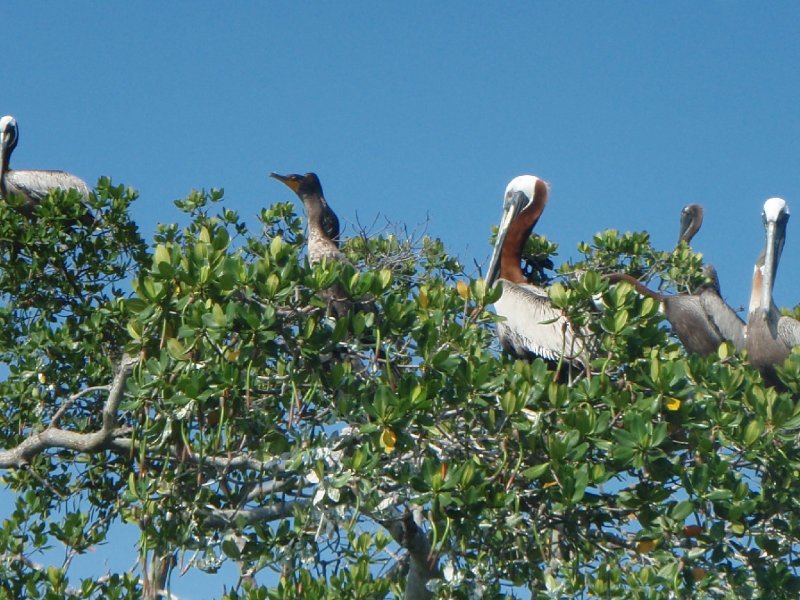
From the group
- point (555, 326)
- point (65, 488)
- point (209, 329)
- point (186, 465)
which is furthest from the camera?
point (555, 326)

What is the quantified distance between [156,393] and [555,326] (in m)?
3.35

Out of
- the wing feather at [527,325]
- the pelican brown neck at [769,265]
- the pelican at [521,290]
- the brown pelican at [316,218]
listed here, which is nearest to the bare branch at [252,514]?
the pelican at [521,290]

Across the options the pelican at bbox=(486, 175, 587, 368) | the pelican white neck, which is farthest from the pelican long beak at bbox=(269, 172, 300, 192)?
the pelican white neck

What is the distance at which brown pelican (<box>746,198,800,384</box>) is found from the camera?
770cm

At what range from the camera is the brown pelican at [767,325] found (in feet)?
25.3

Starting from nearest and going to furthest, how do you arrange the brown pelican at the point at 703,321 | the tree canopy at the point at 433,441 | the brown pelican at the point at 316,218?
1. the tree canopy at the point at 433,441
2. the brown pelican at the point at 703,321
3. the brown pelican at the point at 316,218

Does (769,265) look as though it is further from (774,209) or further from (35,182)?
(35,182)

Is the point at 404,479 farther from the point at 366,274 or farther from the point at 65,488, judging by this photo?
the point at 65,488

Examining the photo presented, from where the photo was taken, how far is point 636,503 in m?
4.41

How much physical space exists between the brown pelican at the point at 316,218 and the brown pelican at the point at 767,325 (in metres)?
2.86

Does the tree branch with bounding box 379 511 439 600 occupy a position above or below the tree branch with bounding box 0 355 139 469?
below

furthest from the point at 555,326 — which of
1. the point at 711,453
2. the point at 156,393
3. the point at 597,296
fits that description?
the point at 156,393

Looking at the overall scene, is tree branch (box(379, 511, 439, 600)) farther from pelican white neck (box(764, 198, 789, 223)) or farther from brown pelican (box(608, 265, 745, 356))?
pelican white neck (box(764, 198, 789, 223))

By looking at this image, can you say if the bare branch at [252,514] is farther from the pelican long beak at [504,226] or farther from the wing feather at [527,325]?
the pelican long beak at [504,226]
